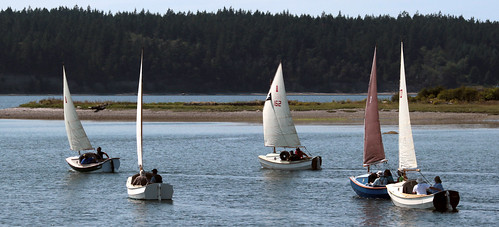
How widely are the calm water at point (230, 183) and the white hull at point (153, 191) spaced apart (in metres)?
0.57

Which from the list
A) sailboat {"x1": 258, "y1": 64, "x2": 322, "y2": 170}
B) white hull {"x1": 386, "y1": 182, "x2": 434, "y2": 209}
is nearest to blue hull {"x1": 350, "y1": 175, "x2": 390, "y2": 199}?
white hull {"x1": 386, "y1": 182, "x2": 434, "y2": 209}

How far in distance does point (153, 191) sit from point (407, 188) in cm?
1441

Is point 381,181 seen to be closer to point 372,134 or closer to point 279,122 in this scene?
point 372,134

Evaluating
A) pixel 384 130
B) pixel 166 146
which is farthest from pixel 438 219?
pixel 384 130

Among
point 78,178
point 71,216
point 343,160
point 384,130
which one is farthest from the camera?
point 384,130

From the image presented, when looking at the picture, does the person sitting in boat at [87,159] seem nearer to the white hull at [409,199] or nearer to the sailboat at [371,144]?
the sailboat at [371,144]

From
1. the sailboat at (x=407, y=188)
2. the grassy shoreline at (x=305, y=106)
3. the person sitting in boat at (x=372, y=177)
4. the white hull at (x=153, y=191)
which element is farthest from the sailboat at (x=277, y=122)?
the grassy shoreline at (x=305, y=106)

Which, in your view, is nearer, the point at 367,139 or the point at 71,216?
the point at 71,216

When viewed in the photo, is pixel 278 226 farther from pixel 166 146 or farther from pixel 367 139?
pixel 166 146

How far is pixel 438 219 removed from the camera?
132 ft

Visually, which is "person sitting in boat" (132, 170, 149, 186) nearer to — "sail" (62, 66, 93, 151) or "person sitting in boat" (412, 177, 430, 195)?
"person sitting in boat" (412, 177, 430, 195)

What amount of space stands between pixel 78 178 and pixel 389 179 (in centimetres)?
2456

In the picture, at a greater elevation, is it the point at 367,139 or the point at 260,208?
the point at 367,139

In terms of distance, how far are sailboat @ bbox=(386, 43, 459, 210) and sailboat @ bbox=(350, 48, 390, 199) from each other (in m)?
1.83
